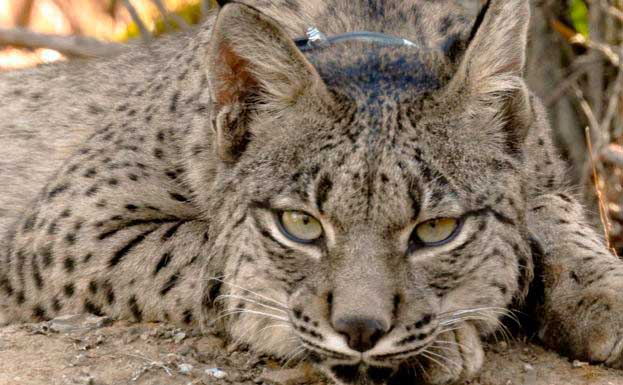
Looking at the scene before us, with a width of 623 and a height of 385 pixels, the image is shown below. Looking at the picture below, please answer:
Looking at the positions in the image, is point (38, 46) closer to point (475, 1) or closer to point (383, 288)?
point (475, 1)

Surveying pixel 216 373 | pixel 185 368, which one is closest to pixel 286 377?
pixel 216 373

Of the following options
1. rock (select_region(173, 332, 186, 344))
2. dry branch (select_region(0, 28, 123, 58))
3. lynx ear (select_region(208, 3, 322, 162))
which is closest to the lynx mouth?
rock (select_region(173, 332, 186, 344))

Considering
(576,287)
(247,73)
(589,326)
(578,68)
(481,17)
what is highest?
(578,68)

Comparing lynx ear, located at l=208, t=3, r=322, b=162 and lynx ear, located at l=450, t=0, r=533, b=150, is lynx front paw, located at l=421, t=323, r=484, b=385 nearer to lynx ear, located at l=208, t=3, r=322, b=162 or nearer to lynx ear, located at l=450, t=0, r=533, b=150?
lynx ear, located at l=450, t=0, r=533, b=150

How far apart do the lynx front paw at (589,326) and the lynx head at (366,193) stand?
0.22 meters

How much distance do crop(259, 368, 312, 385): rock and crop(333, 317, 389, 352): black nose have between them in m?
0.68

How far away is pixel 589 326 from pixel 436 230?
0.87 metres

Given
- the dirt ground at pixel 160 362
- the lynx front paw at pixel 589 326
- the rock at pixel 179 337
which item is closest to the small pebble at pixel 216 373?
the dirt ground at pixel 160 362

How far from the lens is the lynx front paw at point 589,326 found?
4.61 metres

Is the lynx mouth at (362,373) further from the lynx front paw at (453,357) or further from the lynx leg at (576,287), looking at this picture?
the lynx leg at (576,287)

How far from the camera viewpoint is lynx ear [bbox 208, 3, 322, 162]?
440 centimetres

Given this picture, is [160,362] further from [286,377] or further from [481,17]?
[481,17]

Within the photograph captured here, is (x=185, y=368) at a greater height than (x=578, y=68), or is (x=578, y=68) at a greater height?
(x=578, y=68)

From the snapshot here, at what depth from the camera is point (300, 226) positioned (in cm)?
429
